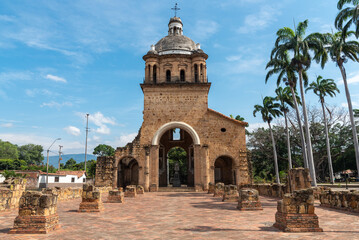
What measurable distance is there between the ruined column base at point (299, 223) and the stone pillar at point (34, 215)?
5917 millimetres

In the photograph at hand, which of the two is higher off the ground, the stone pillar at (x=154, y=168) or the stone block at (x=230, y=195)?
the stone pillar at (x=154, y=168)

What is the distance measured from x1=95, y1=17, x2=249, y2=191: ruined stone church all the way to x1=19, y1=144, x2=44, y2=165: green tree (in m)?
70.9

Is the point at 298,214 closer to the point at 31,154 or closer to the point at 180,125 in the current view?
the point at 180,125

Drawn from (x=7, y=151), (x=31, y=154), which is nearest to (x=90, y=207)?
(x=7, y=151)

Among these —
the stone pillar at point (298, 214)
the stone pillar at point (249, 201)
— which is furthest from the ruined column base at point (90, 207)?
the stone pillar at point (298, 214)

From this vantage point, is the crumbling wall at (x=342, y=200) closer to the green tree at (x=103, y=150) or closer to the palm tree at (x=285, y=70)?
the palm tree at (x=285, y=70)

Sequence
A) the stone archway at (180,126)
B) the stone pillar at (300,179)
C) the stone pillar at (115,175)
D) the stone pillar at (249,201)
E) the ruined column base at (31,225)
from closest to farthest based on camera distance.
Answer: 1. the ruined column base at (31,225)
2. the stone pillar at (249,201)
3. the stone pillar at (300,179)
4. the stone pillar at (115,175)
5. the stone archway at (180,126)

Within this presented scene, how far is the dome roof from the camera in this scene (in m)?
27.9

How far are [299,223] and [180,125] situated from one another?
18.3 metres

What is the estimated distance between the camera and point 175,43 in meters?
28.2

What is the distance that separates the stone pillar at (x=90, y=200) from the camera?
10.2 metres

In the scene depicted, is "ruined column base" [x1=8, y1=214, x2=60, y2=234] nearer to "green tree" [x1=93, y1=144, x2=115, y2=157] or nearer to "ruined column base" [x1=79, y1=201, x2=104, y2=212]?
"ruined column base" [x1=79, y1=201, x2=104, y2=212]

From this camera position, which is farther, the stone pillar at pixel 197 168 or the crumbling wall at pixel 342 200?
the stone pillar at pixel 197 168

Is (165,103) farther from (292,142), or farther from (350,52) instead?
(292,142)
